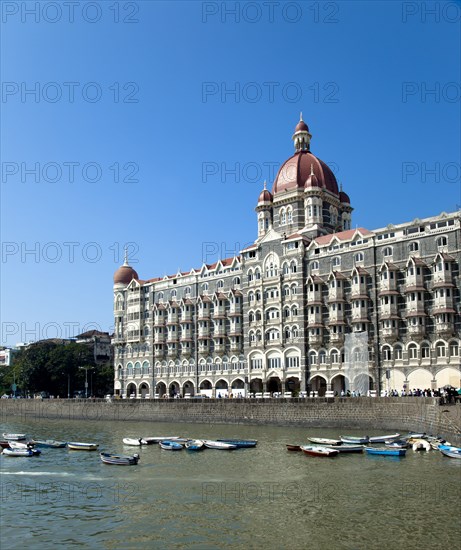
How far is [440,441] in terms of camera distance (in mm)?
49125

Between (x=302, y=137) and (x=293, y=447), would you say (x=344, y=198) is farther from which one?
(x=293, y=447)

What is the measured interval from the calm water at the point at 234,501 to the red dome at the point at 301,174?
56262 millimetres

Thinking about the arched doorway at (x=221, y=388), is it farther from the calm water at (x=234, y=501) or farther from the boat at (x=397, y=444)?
the boat at (x=397, y=444)

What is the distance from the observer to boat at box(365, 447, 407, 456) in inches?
1811

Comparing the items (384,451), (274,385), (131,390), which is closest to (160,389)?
(131,390)

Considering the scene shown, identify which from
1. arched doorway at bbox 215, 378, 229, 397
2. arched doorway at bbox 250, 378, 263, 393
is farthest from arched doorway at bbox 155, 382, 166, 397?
arched doorway at bbox 250, 378, 263, 393

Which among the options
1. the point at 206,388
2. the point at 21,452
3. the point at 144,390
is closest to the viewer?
the point at 21,452

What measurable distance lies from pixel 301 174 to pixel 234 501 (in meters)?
73.0

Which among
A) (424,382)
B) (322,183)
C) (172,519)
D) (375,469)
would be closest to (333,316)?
(424,382)

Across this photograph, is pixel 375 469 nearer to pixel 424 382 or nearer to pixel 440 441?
pixel 440 441

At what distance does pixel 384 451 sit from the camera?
4656cm

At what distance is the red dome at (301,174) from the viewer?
99500mm

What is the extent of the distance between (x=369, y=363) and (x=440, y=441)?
30510mm

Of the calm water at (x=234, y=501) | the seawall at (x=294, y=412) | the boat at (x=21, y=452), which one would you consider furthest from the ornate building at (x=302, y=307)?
the boat at (x=21, y=452)
